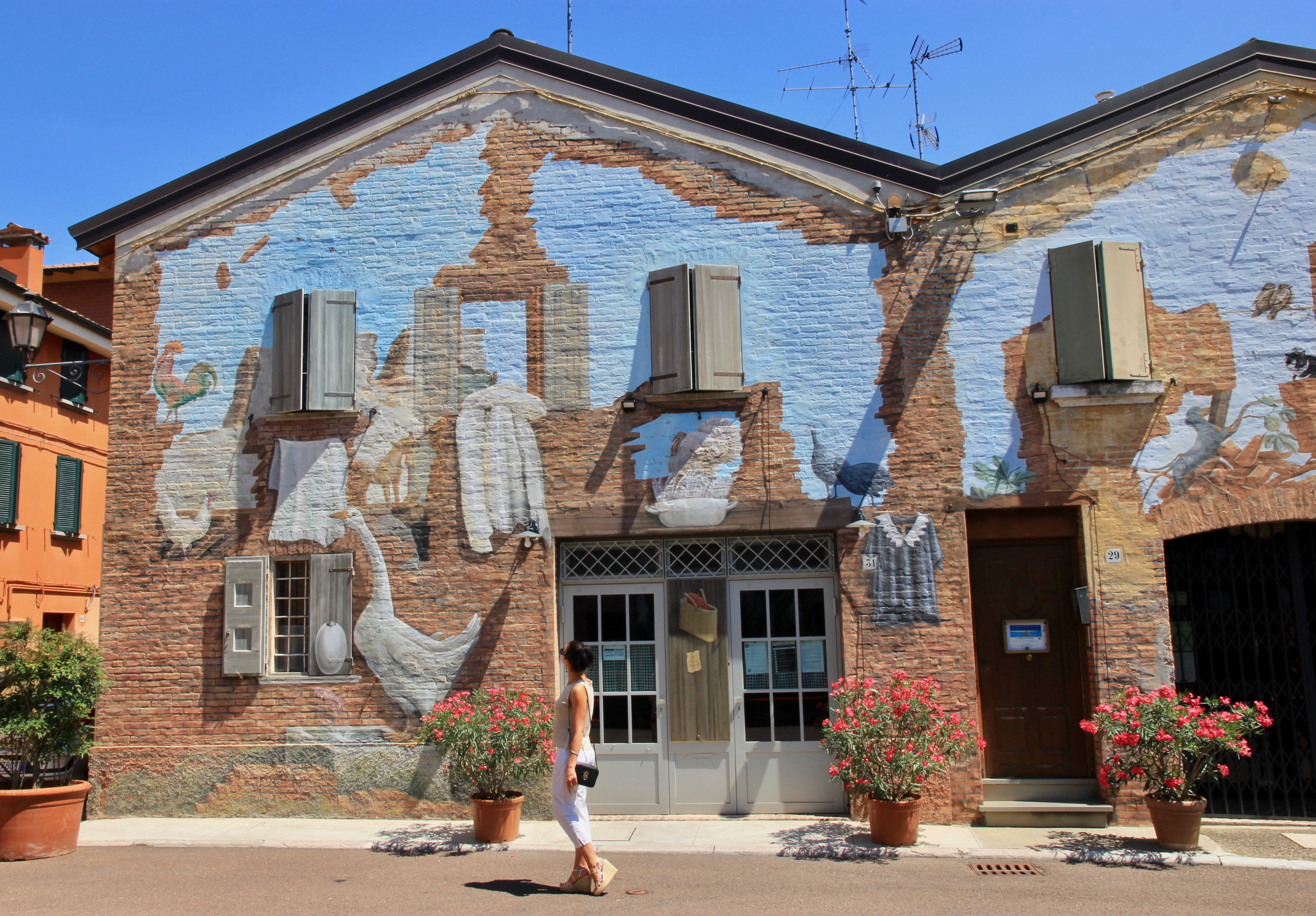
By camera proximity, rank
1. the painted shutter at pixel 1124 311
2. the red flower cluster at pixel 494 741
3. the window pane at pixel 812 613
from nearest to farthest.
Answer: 1. the red flower cluster at pixel 494 741
2. the painted shutter at pixel 1124 311
3. the window pane at pixel 812 613

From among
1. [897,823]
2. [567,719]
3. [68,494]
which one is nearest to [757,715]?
[897,823]

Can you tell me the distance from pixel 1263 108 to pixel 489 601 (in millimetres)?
8514

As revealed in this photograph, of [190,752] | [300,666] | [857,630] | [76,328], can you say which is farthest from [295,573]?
[76,328]

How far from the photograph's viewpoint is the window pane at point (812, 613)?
9.34 meters

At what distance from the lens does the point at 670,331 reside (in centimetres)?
955

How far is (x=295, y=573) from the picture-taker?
9961 millimetres

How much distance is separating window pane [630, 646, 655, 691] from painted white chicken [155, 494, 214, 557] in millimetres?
4409

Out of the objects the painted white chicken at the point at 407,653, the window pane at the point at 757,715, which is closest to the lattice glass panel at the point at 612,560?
the painted white chicken at the point at 407,653

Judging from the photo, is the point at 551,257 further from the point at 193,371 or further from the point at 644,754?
the point at 644,754

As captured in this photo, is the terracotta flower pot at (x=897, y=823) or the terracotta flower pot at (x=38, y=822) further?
the terracotta flower pot at (x=897, y=823)

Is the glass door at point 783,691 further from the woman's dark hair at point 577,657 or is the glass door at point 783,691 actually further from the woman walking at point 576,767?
Answer: the woman's dark hair at point 577,657

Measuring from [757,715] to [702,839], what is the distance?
1.36 meters

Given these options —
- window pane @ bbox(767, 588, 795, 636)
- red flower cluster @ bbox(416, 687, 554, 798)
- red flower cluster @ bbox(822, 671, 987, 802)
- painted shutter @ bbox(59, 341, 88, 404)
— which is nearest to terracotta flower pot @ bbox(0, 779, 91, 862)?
red flower cluster @ bbox(416, 687, 554, 798)

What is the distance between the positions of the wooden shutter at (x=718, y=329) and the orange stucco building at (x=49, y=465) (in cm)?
967
